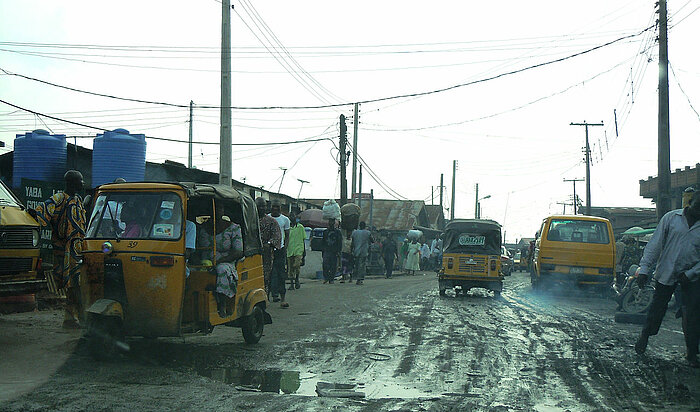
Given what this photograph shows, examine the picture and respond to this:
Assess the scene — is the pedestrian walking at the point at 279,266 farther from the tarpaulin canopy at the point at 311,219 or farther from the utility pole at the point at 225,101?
the tarpaulin canopy at the point at 311,219

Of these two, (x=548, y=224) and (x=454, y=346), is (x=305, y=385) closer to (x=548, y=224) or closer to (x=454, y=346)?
(x=454, y=346)

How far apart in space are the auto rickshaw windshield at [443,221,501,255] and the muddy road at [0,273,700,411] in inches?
280

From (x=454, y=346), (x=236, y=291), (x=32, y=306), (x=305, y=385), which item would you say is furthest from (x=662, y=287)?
(x=32, y=306)

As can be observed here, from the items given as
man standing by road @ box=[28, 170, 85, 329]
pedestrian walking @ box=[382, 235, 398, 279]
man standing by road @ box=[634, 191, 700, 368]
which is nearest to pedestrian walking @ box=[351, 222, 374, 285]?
pedestrian walking @ box=[382, 235, 398, 279]

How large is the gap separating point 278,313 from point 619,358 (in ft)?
21.0

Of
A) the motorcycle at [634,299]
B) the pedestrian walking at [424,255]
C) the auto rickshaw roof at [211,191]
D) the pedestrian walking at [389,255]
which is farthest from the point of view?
the pedestrian walking at [424,255]

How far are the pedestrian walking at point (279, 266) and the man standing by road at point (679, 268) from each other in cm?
723

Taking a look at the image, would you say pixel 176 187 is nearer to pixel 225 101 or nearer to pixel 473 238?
pixel 225 101

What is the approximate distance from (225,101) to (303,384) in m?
13.5

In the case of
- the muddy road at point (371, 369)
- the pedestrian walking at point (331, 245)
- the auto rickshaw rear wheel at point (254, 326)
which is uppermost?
the pedestrian walking at point (331, 245)

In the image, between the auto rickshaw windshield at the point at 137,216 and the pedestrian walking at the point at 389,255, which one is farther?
the pedestrian walking at the point at 389,255

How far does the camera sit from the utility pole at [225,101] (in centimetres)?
1833

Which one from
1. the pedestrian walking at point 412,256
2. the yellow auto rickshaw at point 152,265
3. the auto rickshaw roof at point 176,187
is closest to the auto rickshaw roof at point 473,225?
the yellow auto rickshaw at point 152,265

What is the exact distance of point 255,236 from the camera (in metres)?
9.28
